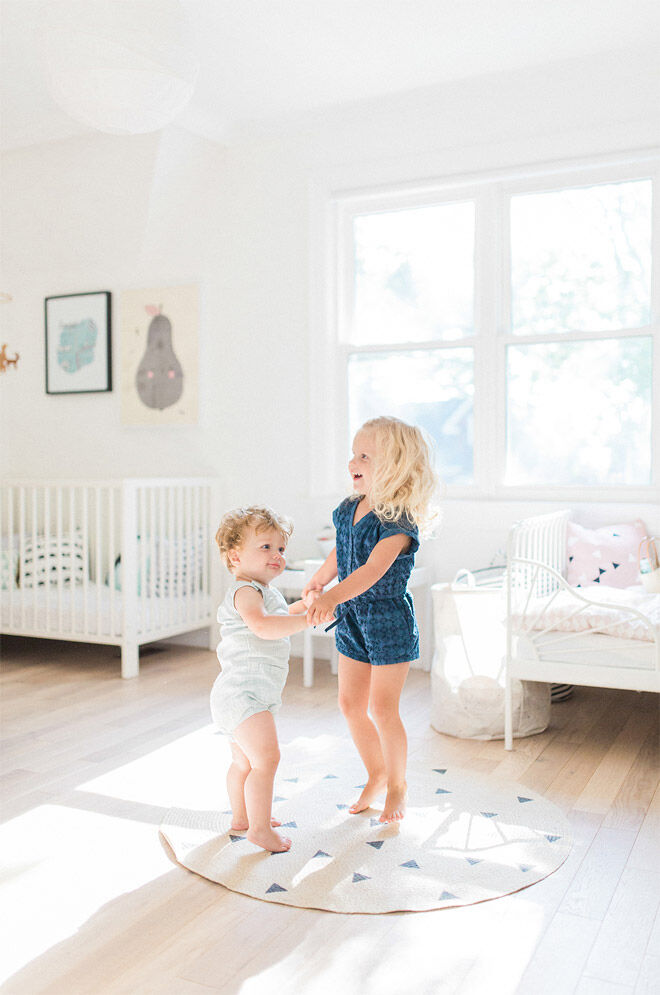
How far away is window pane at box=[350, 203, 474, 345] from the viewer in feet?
12.8

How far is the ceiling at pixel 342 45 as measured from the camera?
3.08 m

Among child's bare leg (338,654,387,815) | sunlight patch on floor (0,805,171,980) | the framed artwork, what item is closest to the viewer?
sunlight patch on floor (0,805,171,980)

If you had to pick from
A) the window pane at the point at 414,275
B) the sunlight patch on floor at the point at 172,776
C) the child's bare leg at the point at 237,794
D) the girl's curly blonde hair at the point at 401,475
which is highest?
the window pane at the point at 414,275

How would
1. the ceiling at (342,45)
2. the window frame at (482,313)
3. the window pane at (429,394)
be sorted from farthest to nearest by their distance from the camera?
the window pane at (429,394) < the window frame at (482,313) < the ceiling at (342,45)

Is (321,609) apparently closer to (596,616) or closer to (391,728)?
(391,728)

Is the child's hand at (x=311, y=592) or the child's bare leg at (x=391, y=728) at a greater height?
the child's hand at (x=311, y=592)

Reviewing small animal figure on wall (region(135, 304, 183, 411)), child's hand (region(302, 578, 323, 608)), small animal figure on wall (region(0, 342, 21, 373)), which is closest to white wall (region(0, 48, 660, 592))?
small animal figure on wall (region(0, 342, 21, 373))

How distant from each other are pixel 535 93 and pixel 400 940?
3.21 m

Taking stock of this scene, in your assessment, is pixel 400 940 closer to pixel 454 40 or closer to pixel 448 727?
pixel 448 727

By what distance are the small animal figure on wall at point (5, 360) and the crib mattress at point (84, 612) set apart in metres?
1.36

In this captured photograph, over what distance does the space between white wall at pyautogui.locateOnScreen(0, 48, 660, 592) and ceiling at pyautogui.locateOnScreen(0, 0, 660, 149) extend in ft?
0.42

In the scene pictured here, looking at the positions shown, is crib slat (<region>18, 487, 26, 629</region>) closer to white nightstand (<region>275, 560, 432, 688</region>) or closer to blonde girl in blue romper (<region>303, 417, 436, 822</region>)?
white nightstand (<region>275, 560, 432, 688</region>)

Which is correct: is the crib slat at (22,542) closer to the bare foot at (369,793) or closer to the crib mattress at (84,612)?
the crib mattress at (84,612)

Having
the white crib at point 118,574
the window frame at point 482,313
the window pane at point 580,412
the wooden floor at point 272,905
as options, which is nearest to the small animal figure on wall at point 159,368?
the white crib at point 118,574
